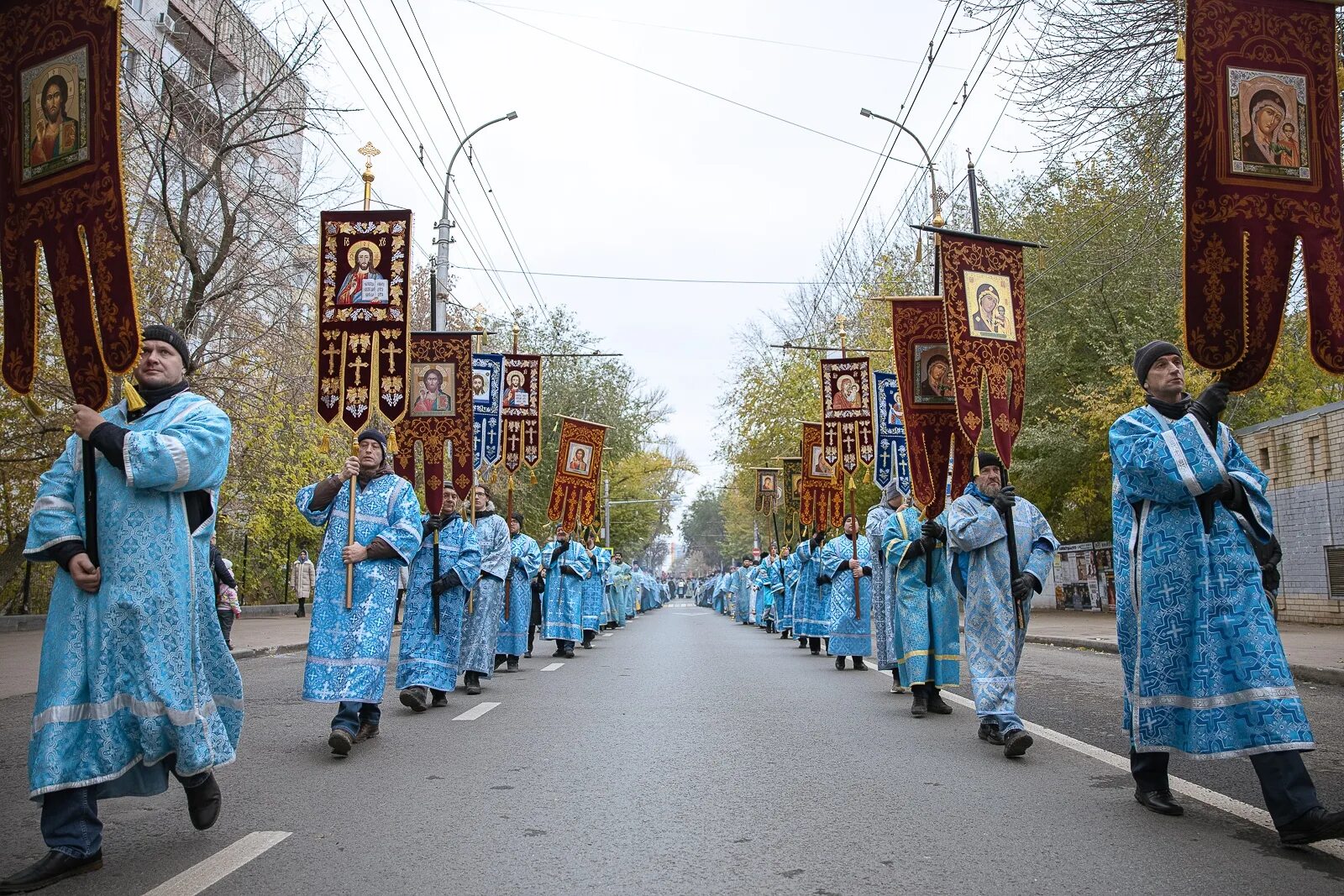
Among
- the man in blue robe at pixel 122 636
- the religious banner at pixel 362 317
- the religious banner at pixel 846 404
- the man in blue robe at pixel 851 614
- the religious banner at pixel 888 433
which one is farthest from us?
the religious banner at pixel 846 404

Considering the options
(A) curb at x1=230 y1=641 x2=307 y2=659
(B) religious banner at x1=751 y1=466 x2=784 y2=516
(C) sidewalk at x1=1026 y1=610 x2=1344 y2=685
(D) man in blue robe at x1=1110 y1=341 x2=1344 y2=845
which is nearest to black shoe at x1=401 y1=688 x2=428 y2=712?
(D) man in blue robe at x1=1110 y1=341 x2=1344 y2=845

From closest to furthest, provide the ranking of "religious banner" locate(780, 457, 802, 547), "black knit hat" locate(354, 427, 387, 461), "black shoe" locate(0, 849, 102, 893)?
"black shoe" locate(0, 849, 102, 893), "black knit hat" locate(354, 427, 387, 461), "religious banner" locate(780, 457, 802, 547)

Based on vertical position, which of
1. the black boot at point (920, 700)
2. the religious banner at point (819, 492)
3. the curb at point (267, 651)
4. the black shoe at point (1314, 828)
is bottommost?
the curb at point (267, 651)

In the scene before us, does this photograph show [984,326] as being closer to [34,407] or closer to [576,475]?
[34,407]

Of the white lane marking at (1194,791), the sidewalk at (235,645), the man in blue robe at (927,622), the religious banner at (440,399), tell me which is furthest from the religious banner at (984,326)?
the sidewalk at (235,645)

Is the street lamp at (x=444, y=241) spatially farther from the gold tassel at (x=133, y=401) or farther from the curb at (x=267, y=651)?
the gold tassel at (x=133, y=401)

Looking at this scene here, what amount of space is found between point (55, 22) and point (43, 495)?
2.20 metres

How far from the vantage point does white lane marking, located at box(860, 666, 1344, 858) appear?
4.65m

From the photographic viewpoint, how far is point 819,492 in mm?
23500

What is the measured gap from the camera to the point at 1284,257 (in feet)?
19.0

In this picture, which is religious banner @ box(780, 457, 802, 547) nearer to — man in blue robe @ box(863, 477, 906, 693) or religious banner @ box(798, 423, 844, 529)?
religious banner @ box(798, 423, 844, 529)

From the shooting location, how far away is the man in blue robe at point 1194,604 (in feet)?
15.6

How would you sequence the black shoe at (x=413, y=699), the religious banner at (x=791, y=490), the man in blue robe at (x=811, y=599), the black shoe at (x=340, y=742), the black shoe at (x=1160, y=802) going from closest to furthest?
the black shoe at (x=1160, y=802), the black shoe at (x=340, y=742), the black shoe at (x=413, y=699), the man in blue robe at (x=811, y=599), the religious banner at (x=791, y=490)

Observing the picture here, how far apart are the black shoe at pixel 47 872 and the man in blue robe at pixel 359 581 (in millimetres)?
2769
